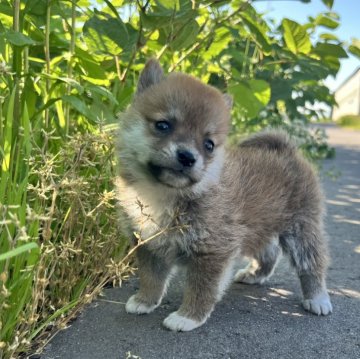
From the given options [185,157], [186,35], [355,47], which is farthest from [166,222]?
[355,47]

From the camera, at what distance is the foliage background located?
6.49 ft

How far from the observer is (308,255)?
3.07 meters

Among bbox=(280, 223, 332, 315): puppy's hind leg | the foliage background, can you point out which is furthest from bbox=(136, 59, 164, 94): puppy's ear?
bbox=(280, 223, 332, 315): puppy's hind leg

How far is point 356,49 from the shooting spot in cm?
327

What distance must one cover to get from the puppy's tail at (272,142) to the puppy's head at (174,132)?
0.75m

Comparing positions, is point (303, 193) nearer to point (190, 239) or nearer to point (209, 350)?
point (190, 239)

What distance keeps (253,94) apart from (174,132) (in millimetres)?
1230

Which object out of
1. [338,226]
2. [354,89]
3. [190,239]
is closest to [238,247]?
[190,239]

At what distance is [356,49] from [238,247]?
1569 mm

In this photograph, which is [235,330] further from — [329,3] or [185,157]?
[329,3]

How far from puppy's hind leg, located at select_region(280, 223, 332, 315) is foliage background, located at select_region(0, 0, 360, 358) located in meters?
0.92

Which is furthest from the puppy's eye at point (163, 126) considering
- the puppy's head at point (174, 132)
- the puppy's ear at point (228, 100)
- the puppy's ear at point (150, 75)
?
the puppy's ear at point (228, 100)

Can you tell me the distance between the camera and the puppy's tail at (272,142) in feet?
10.9

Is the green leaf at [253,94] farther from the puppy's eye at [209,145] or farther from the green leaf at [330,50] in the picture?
the puppy's eye at [209,145]
